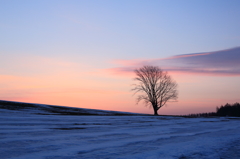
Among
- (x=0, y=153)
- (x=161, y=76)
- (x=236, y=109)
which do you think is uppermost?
(x=161, y=76)

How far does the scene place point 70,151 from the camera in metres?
6.18

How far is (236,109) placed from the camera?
53375 mm

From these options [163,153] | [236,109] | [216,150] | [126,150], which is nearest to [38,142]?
[126,150]

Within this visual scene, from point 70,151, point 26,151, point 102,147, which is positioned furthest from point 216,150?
point 26,151

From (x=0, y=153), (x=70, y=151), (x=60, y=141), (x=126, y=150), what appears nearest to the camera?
(x=0, y=153)

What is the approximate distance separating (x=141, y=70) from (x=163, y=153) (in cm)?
3976

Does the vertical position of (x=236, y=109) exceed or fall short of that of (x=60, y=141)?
it exceeds it

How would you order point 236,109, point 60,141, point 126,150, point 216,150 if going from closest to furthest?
1. point 126,150
2. point 216,150
3. point 60,141
4. point 236,109

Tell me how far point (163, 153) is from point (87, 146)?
2.02 meters

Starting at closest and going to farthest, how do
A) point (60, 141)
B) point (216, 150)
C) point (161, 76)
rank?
point (216, 150)
point (60, 141)
point (161, 76)

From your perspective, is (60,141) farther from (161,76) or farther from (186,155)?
(161,76)

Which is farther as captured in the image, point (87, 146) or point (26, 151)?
point (87, 146)

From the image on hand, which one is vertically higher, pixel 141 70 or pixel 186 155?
pixel 141 70

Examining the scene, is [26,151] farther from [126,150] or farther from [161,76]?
[161,76]
